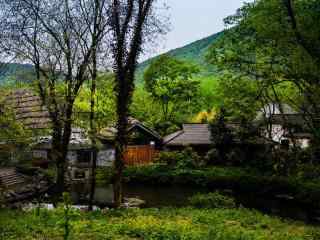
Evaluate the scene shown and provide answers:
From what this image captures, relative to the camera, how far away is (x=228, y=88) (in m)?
25.9

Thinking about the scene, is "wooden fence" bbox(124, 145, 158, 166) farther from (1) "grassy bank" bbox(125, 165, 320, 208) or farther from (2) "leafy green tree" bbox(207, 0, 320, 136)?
(2) "leafy green tree" bbox(207, 0, 320, 136)

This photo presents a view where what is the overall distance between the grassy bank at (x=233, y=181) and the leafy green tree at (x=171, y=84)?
19217 mm

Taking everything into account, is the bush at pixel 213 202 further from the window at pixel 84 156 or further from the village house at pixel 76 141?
the window at pixel 84 156

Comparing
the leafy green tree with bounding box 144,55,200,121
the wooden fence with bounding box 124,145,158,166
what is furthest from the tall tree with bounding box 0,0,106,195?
the leafy green tree with bounding box 144,55,200,121

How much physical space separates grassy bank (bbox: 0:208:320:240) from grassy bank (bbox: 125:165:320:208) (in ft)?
30.6

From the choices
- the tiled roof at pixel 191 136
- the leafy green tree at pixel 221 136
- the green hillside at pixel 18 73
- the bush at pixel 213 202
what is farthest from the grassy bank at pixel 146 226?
the tiled roof at pixel 191 136

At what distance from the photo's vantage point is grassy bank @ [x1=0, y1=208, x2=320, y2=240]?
10.3 metres

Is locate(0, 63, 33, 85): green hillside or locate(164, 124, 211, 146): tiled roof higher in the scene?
locate(0, 63, 33, 85): green hillside

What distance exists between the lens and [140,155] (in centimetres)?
3541

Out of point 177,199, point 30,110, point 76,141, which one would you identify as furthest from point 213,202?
point 30,110

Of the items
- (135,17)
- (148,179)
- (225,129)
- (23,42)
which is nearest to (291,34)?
(135,17)

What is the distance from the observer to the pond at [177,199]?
70.3ft

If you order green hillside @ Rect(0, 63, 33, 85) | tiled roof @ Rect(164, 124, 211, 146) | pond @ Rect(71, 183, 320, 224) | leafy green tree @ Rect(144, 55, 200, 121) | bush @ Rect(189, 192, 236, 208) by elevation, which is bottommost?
pond @ Rect(71, 183, 320, 224)

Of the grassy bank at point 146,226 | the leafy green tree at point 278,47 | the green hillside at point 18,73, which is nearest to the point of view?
the grassy bank at point 146,226
